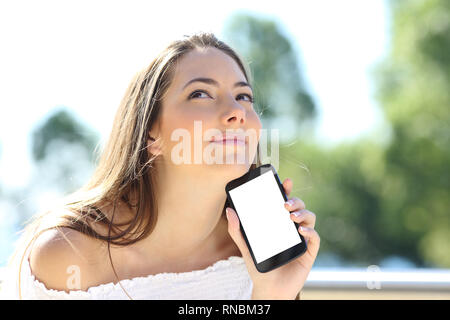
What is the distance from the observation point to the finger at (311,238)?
1499mm

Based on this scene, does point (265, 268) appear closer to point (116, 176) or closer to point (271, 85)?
point (116, 176)

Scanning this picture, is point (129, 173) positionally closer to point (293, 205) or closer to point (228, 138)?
point (228, 138)

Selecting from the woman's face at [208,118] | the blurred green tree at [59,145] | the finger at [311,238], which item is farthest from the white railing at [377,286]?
the blurred green tree at [59,145]

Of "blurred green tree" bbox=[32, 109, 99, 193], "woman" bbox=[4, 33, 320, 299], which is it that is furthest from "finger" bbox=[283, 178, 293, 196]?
"blurred green tree" bbox=[32, 109, 99, 193]

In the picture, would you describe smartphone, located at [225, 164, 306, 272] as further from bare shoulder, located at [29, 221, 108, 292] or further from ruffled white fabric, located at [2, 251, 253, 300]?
bare shoulder, located at [29, 221, 108, 292]

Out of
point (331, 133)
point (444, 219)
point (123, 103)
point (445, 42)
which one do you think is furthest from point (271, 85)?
point (123, 103)

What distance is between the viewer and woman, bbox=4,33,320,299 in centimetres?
152

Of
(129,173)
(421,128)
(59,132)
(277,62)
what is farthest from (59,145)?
(129,173)

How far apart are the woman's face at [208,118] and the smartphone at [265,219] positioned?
0.06 m

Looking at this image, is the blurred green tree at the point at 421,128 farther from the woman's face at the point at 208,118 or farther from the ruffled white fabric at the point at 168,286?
the woman's face at the point at 208,118
